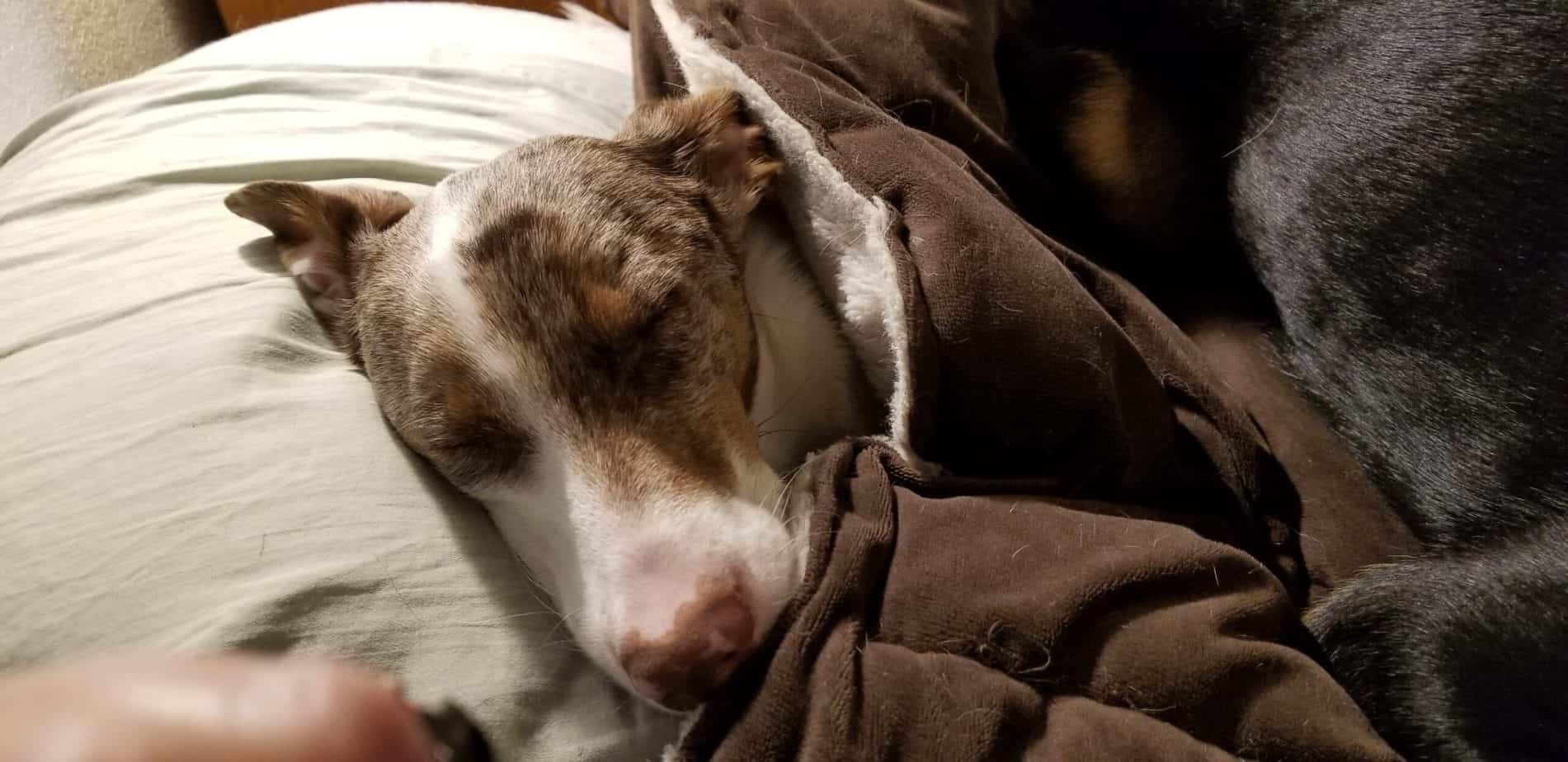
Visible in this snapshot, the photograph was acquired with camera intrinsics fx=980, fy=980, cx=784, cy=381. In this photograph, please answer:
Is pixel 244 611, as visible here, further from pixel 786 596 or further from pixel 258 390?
pixel 786 596

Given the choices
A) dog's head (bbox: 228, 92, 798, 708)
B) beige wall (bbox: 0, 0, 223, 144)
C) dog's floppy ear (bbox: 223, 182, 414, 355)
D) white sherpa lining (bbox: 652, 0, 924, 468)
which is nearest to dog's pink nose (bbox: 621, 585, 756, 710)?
dog's head (bbox: 228, 92, 798, 708)

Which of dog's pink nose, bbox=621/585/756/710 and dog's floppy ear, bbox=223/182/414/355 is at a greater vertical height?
dog's floppy ear, bbox=223/182/414/355

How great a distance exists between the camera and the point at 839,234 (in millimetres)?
1020

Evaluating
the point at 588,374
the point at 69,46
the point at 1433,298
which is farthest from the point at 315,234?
the point at 69,46

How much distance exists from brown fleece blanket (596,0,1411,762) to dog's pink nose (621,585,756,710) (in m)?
0.02

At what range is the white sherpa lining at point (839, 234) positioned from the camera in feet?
2.93

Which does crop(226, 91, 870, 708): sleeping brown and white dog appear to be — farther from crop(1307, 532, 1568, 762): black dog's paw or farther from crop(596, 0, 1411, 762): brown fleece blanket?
crop(1307, 532, 1568, 762): black dog's paw

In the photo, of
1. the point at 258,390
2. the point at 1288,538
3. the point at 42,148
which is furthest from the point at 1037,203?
the point at 42,148

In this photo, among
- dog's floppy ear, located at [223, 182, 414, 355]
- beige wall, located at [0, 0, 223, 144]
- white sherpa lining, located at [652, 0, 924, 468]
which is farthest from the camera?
beige wall, located at [0, 0, 223, 144]

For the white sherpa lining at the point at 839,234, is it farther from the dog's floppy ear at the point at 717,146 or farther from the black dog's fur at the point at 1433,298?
the black dog's fur at the point at 1433,298

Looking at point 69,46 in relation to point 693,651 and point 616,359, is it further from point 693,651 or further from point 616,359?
point 693,651

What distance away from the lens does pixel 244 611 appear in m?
0.70

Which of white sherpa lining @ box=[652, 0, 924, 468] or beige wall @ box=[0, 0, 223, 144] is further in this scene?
beige wall @ box=[0, 0, 223, 144]

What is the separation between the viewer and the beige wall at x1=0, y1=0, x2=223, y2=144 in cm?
176
